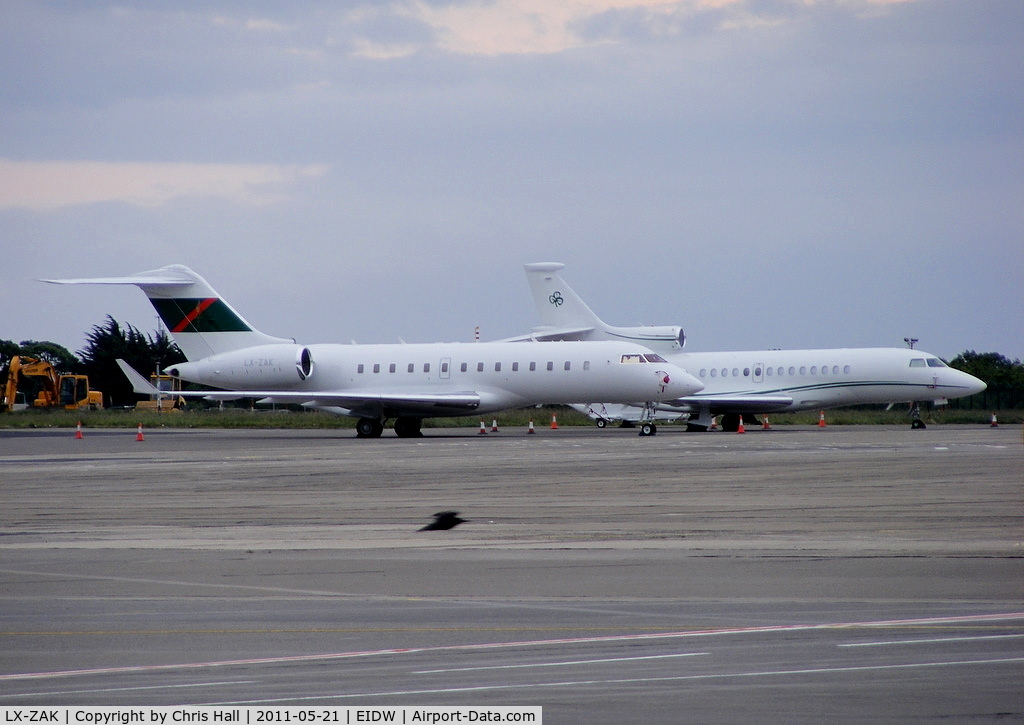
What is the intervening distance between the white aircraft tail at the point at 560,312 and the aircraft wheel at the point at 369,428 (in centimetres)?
1294

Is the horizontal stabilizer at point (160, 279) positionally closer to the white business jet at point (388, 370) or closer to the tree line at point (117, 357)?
the white business jet at point (388, 370)

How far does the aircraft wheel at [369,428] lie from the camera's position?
38.7 meters

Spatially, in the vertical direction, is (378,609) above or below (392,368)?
below

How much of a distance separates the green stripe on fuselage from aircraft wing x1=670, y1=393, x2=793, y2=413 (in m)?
15.1

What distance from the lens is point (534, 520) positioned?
13.7 m

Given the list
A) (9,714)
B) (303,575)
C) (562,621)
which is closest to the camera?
(9,714)

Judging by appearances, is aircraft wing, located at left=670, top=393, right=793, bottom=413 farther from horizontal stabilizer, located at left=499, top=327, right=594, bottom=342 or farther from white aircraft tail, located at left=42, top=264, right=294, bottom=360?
white aircraft tail, located at left=42, top=264, right=294, bottom=360

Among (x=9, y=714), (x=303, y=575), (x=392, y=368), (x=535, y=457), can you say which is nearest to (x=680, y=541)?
(x=303, y=575)

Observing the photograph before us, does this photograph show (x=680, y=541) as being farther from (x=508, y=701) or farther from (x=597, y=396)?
(x=597, y=396)

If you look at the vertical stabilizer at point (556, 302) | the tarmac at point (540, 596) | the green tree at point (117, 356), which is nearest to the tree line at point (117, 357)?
the green tree at point (117, 356)

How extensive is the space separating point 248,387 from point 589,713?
35.9m

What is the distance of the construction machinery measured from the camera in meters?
68.1

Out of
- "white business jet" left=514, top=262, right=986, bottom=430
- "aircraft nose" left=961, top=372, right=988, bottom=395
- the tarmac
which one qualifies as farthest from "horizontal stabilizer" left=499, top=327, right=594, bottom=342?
the tarmac

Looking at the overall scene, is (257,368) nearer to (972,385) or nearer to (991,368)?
(972,385)
